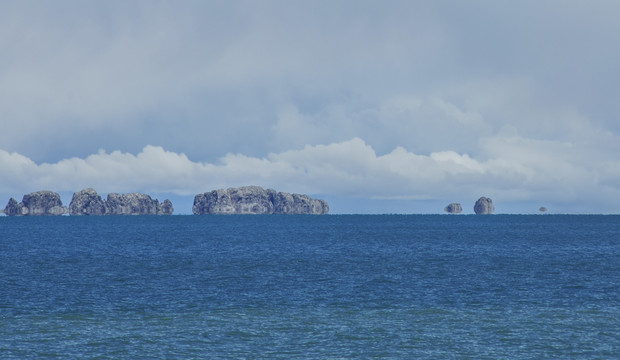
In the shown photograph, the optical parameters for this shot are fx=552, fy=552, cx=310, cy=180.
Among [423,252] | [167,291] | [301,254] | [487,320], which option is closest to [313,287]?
[167,291]

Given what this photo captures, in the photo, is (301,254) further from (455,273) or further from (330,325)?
(330,325)

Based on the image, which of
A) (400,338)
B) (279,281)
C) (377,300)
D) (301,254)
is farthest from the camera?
(301,254)

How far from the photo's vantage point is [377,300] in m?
52.5

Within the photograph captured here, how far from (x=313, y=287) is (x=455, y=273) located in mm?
22020

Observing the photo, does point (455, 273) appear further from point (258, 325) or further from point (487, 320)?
point (258, 325)

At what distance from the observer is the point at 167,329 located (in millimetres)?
40656

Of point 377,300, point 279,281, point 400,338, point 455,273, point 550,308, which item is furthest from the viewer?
point 455,273

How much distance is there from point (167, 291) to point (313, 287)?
15.4 meters

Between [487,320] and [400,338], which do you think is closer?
[400,338]

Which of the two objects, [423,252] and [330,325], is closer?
[330,325]

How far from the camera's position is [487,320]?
142ft

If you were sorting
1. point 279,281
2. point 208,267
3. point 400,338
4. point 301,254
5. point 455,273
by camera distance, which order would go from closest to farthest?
point 400,338
point 279,281
point 455,273
point 208,267
point 301,254

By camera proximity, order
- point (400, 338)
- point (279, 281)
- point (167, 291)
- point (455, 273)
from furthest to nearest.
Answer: point (455, 273)
point (279, 281)
point (167, 291)
point (400, 338)

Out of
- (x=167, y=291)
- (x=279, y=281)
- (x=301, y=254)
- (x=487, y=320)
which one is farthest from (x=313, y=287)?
(x=301, y=254)
